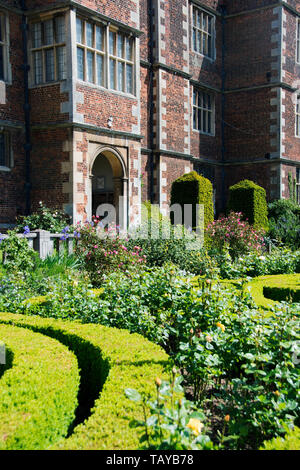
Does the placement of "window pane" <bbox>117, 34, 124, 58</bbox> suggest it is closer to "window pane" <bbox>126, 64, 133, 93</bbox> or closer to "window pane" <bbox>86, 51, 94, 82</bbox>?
"window pane" <bbox>126, 64, 133, 93</bbox>

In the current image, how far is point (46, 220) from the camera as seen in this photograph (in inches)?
445

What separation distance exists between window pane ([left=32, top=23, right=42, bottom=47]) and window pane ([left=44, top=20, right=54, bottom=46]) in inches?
5.8

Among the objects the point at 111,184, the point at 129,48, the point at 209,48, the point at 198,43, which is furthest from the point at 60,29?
the point at 209,48

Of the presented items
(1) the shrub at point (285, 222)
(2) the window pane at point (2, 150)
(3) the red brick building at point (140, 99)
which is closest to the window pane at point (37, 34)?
(3) the red brick building at point (140, 99)

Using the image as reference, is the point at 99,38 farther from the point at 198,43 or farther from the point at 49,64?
the point at 198,43

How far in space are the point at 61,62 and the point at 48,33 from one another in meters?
0.80

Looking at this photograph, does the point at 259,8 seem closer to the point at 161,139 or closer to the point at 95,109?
the point at 161,139

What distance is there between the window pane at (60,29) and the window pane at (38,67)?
2.11 ft

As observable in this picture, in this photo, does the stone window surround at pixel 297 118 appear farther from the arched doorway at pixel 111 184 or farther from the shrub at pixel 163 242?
the shrub at pixel 163 242

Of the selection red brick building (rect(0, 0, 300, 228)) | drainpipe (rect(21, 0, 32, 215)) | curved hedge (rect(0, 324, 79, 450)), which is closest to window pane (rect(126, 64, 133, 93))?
red brick building (rect(0, 0, 300, 228))

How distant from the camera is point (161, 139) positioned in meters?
15.9

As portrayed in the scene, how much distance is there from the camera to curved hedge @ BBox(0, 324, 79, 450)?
2709 mm

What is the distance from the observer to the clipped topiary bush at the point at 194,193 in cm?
1320

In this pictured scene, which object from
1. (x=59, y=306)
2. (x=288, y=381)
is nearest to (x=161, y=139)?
(x=59, y=306)
